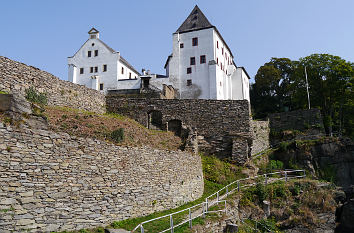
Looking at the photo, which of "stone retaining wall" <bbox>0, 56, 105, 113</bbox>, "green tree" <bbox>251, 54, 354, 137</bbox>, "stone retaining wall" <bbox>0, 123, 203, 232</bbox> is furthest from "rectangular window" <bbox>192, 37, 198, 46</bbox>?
"stone retaining wall" <bbox>0, 123, 203, 232</bbox>

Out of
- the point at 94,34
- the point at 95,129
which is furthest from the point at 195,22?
the point at 95,129

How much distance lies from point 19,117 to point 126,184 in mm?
5218

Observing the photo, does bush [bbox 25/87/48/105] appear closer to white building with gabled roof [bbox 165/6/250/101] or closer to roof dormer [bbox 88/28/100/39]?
white building with gabled roof [bbox 165/6/250/101]

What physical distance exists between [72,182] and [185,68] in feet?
98.6

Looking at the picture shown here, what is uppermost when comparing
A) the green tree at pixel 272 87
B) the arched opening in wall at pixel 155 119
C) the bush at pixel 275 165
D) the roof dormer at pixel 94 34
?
the roof dormer at pixel 94 34

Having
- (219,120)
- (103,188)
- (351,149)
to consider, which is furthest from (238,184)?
(351,149)

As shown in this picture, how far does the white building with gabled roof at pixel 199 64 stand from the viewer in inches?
1524

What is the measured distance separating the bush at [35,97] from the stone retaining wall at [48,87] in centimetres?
24

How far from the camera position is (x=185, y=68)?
39.8 m

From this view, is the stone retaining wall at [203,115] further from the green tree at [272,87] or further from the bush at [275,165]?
the green tree at [272,87]

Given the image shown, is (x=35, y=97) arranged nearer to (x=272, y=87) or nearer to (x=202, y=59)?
(x=202, y=59)

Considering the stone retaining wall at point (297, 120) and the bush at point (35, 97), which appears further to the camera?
the stone retaining wall at point (297, 120)

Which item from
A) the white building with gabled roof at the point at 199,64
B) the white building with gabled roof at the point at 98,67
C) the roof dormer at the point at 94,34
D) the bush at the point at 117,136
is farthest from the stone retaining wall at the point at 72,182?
the roof dormer at the point at 94,34

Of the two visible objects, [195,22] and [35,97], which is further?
[195,22]
